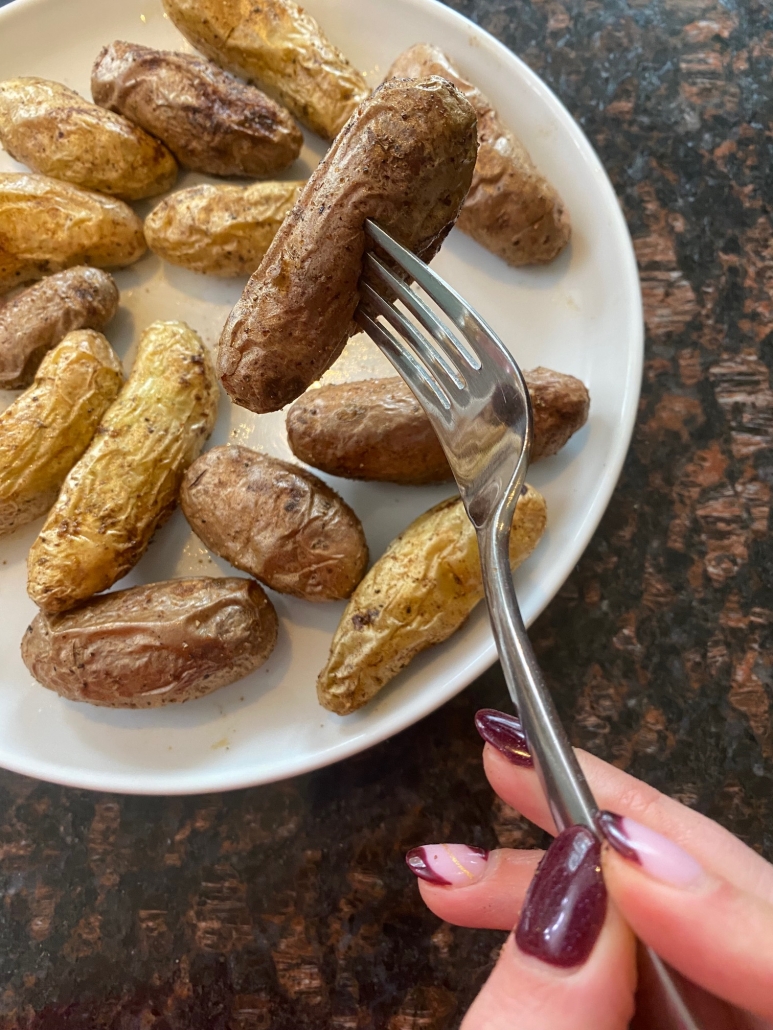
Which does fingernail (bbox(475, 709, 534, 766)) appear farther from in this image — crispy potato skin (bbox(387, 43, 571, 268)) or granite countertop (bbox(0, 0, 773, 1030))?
crispy potato skin (bbox(387, 43, 571, 268))

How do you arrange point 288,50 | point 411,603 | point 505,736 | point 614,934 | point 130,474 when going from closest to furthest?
point 614,934, point 505,736, point 411,603, point 130,474, point 288,50

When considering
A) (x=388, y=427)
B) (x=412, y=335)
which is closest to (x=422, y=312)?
(x=412, y=335)

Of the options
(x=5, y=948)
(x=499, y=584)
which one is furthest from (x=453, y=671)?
(x=5, y=948)

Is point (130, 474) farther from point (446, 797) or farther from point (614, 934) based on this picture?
point (614, 934)

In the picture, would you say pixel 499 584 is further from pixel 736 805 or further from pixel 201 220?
pixel 201 220

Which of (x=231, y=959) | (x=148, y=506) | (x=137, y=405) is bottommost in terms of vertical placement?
(x=231, y=959)

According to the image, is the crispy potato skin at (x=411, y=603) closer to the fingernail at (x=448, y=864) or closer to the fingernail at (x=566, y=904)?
the fingernail at (x=448, y=864)
